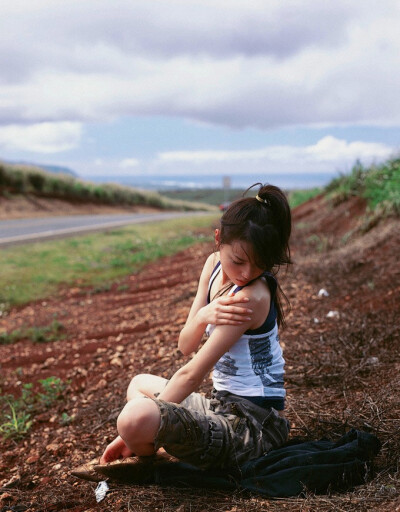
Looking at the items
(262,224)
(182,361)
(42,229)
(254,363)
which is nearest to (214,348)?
(254,363)


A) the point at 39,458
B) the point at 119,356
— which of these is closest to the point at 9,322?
the point at 119,356

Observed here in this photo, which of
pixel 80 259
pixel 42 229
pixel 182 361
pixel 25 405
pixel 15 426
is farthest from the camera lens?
pixel 42 229

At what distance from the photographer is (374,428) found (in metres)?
2.87

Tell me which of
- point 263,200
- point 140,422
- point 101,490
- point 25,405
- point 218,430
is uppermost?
point 263,200

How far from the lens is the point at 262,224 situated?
7.92ft

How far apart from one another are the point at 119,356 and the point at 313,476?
2.80 m

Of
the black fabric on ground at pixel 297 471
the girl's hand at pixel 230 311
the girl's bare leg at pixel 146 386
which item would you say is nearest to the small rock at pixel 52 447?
the girl's bare leg at pixel 146 386

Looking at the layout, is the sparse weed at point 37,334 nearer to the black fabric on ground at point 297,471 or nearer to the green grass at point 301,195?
the black fabric on ground at point 297,471

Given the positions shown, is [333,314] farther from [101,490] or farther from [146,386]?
[101,490]

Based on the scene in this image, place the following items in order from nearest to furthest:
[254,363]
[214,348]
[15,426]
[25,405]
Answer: [214,348] → [254,363] → [15,426] → [25,405]

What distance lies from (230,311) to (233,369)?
1.21 feet

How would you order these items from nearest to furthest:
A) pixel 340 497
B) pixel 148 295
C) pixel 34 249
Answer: pixel 340 497 → pixel 148 295 → pixel 34 249

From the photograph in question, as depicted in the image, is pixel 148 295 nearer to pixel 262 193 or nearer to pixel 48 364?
pixel 48 364

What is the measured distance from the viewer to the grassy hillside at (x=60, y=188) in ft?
91.1
